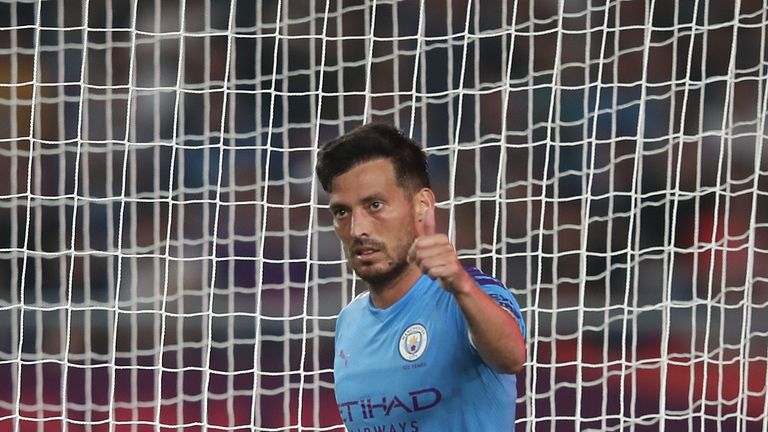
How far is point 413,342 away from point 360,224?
0.91 ft

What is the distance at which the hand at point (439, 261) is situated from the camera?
1.92m

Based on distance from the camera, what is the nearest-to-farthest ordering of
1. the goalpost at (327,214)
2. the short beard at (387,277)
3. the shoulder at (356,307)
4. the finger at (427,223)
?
1. the finger at (427,223)
2. the short beard at (387,277)
3. the shoulder at (356,307)
4. the goalpost at (327,214)

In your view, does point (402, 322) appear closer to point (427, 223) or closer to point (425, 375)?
point (425, 375)

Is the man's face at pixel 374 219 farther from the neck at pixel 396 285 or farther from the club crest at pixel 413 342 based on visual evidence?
the club crest at pixel 413 342

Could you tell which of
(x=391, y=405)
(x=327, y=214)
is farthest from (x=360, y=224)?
(x=327, y=214)

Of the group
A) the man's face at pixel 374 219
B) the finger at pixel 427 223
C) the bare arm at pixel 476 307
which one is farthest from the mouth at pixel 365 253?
the bare arm at pixel 476 307

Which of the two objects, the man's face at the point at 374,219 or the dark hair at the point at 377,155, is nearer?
the man's face at the point at 374,219

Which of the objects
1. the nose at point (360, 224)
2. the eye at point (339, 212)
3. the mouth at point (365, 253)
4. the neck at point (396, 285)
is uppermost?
the eye at point (339, 212)

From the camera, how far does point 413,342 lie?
2334mm

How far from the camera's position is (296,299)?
20.9 feet

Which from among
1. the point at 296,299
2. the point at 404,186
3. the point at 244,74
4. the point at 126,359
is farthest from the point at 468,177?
the point at 404,186

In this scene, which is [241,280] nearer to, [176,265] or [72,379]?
[176,265]

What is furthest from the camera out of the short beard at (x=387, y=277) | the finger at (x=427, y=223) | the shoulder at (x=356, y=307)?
the shoulder at (x=356, y=307)

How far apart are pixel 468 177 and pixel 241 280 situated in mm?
1458
